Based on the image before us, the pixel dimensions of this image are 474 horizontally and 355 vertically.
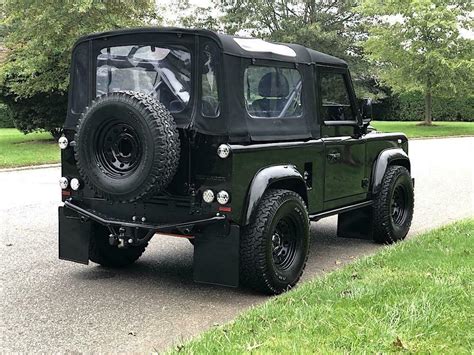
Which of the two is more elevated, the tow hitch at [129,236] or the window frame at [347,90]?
the window frame at [347,90]

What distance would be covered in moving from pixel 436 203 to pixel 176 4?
31222 millimetres

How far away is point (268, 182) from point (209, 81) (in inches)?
36.8

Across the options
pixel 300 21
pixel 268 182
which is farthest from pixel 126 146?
pixel 300 21

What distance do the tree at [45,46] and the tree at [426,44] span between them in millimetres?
16284

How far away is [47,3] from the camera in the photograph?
19.4 metres

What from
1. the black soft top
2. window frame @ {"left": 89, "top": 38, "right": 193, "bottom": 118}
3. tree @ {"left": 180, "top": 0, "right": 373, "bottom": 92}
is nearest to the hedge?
tree @ {"left": 180, "top": 0, "right": 373, "bottom": 92}

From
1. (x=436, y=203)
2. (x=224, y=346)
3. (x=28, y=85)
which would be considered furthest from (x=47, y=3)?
(x=224, y=346)

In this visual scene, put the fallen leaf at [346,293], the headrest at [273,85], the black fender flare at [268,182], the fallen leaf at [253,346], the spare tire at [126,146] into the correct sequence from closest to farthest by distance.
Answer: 1. the fallen leaf at [253,346]
2. the fallen leaf at [346,293]
3. the spare tire at [126,146]
4. the black fender flare at [268,182]
5. the headrest at [273,85]

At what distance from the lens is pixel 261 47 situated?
212 inches

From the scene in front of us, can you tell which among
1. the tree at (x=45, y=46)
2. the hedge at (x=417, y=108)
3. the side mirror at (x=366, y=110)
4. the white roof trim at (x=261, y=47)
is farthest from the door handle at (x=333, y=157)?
the hedge at (x=417, y=108)

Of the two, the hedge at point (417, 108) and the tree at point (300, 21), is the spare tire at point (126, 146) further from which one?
the hedge at point (417, 108)

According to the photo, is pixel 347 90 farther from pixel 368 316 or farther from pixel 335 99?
pixel 368 316

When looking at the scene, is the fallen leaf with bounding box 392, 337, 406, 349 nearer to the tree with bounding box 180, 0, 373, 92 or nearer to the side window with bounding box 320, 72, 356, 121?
the side window with bounding box 320, 72, 356, 121

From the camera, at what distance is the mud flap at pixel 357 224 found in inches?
279
